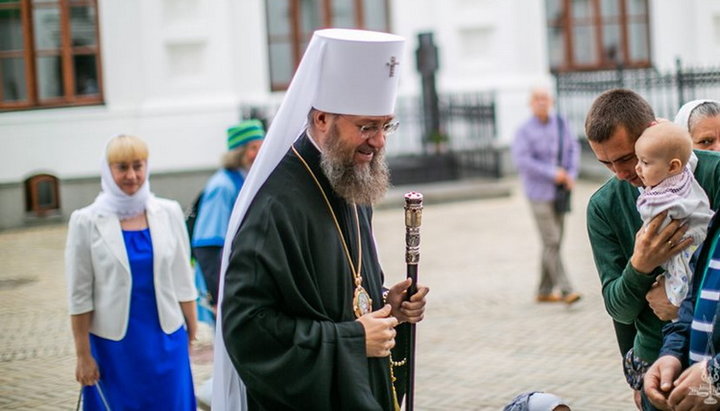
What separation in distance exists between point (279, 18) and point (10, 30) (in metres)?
4.18

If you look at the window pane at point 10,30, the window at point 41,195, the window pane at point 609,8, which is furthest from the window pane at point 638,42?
the window pane at point 10,30

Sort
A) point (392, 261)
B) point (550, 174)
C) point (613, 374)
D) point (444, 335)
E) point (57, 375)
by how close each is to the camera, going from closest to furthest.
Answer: point (613, 374), point (57, 375), point (444, 335), point (550, 174), point (392, 261)

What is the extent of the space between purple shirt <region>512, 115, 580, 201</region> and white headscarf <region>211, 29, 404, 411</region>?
637cm

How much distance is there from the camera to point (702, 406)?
10.8 ft

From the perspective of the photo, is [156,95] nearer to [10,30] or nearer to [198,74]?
[198,74]

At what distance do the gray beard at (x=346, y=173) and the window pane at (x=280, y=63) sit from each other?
14093 millimetres

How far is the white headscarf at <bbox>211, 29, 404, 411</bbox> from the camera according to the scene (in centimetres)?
374

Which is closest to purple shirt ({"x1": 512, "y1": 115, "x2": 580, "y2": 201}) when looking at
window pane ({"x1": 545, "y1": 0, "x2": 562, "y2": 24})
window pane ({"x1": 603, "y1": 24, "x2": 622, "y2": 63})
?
window pane ({"x1": 545, "y1": 0, "x2": 562, "y2": 24})

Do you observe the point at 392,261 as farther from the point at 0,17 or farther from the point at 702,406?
the point at 702,406

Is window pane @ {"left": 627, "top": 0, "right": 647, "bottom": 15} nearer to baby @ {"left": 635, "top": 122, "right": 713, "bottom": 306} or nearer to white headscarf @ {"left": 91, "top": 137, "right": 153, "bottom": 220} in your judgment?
white headscarf @ {"left": 91, "top": 137, "right": 153, "bottom": 220}

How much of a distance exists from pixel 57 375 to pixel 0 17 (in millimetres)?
9387

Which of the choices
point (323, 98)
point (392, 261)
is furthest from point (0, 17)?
point (323, 98)

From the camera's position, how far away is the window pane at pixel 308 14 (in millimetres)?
17750

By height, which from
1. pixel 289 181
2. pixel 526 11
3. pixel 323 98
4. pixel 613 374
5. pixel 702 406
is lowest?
pixel 613 374
